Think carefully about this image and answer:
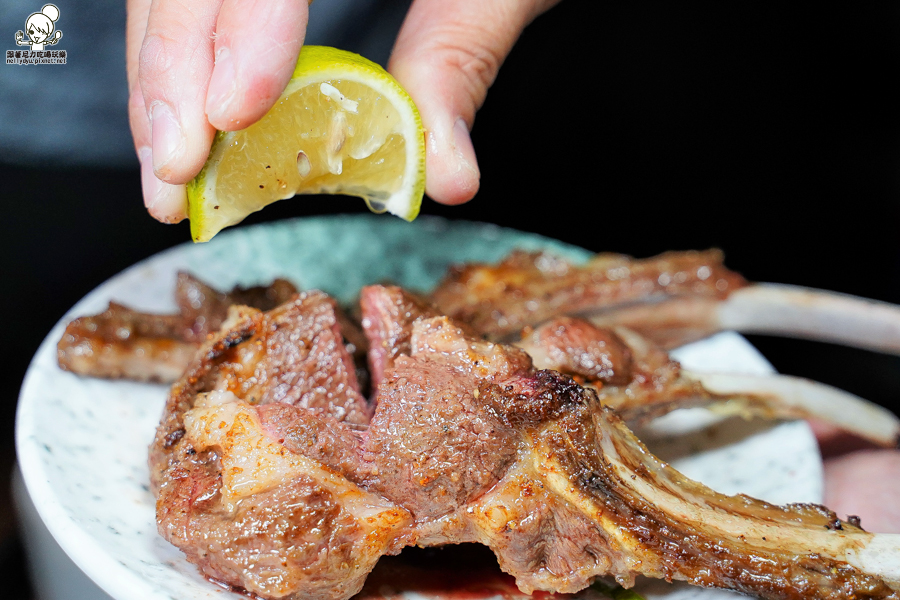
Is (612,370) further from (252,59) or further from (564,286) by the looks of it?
(252,59)

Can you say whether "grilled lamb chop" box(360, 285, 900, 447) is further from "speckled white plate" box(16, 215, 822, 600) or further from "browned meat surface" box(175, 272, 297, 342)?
"browned meat surface" box(175, 272, 297, 342)

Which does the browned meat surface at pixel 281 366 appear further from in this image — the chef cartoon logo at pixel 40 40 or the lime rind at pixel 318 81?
the chef cartoon logo at pixel 40 40

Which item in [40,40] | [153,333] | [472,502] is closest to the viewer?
[472,502]

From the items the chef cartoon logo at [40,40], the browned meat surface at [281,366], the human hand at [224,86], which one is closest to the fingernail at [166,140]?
the human hand at [224,86]

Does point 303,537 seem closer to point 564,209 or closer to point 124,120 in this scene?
point 124,120

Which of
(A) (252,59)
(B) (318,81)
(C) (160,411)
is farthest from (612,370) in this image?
(C) (160,411)
